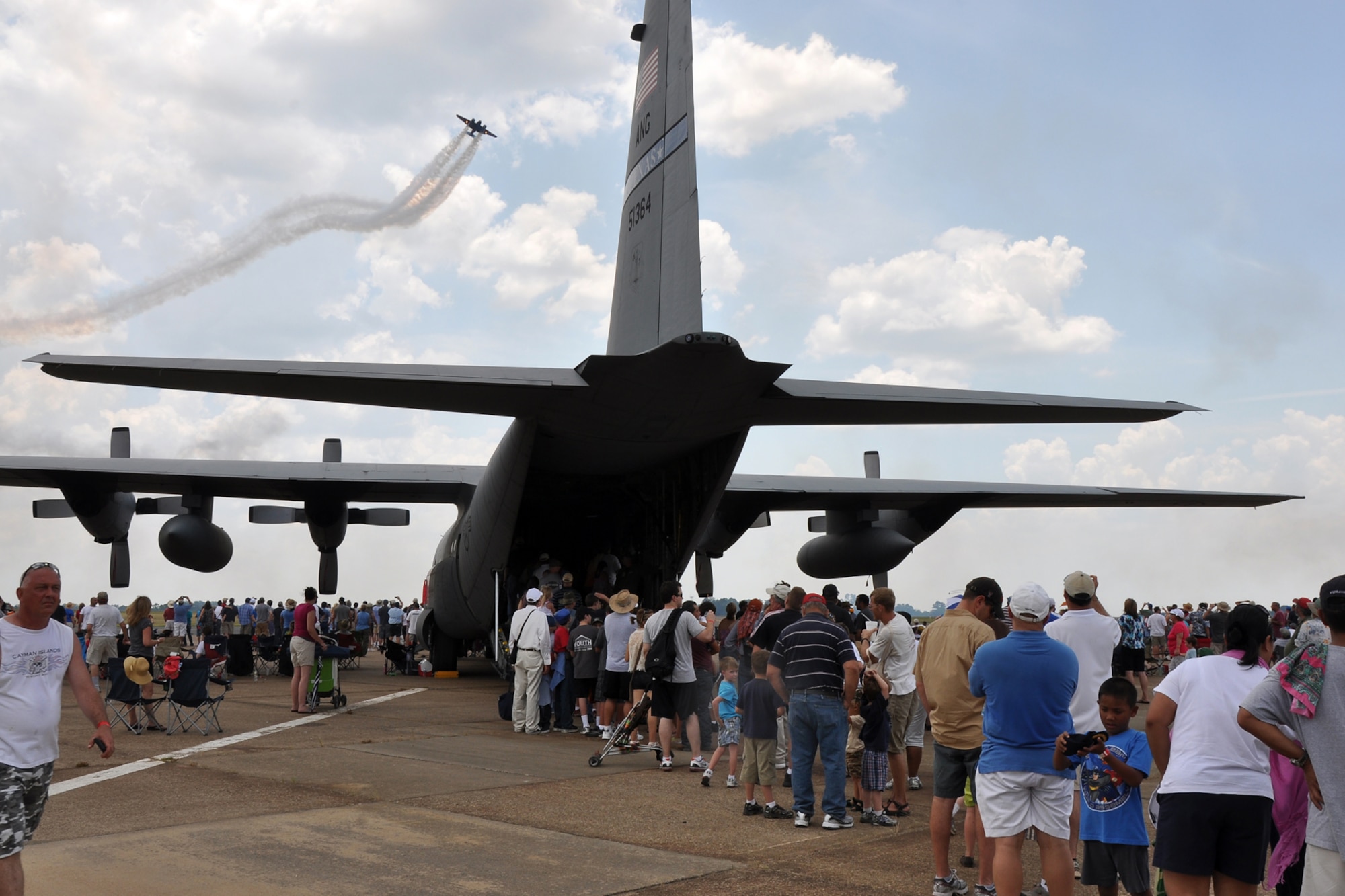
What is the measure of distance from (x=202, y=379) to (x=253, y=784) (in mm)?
3286

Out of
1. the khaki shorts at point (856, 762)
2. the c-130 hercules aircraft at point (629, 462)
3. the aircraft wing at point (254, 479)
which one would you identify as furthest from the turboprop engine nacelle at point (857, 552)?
the khaki shorts at point (856, 762)

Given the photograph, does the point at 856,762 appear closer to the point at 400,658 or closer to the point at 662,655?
the point at 662,655

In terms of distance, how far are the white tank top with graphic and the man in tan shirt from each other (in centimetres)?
416

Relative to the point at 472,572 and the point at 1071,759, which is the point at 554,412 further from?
the point at 1071,759

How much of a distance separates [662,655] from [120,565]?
13.5 meters

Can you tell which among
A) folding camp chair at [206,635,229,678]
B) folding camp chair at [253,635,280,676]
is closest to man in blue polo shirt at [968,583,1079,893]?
folding camp chair at [206,635,229,678]

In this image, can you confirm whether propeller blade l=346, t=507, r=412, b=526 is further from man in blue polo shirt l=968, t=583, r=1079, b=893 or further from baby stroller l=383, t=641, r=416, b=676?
man in blue polo shirt l=968, t=583, r=1079, b=893

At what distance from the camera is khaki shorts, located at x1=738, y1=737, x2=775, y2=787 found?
7.13 m

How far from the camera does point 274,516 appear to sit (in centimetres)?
2217

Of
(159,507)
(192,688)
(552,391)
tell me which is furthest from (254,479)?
(552,391)

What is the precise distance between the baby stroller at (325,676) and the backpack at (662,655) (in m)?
5.70

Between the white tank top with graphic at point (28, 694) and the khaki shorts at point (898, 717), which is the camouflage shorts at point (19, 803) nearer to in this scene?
the white tank top with graphic at point (28, 694)

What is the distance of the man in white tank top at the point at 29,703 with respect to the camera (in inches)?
162

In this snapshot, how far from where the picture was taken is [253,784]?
7.83m
